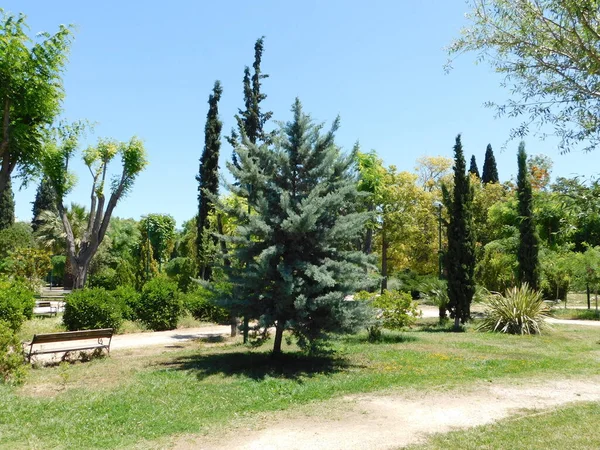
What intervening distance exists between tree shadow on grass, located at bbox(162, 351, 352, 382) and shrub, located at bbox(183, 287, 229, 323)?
797 cm

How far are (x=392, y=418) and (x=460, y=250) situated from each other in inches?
556

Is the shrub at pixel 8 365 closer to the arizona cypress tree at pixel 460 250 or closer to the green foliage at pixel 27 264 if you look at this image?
the green foliage at pixel 27 264

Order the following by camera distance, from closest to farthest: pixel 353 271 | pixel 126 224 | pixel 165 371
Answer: pixel 165 371 < pixel 353 271 < pixel 126 224

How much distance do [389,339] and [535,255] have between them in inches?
428

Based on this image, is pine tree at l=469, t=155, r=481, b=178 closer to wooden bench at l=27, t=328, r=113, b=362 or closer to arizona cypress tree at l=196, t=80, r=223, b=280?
arizona cypress tree at l=196, t=80, r=223, b=280

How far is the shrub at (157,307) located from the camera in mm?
18859

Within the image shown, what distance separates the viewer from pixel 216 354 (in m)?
13.1

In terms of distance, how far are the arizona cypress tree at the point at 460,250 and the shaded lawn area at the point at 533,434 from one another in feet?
41.6


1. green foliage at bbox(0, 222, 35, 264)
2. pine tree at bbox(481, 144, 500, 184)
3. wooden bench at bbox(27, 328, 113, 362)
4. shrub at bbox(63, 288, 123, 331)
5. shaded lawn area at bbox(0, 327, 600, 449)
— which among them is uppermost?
pine tree at bbox(481, 144, 500, 184)

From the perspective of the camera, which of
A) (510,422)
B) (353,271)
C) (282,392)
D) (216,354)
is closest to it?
(510,422)

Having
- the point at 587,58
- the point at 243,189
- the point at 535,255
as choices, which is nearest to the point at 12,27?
the point at 243,189

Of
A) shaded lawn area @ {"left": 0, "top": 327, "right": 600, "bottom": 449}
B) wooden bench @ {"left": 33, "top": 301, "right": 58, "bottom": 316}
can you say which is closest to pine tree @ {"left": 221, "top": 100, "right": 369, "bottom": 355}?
shaded lawn area @ {"left": 0, "top": 327, "right": 600, "bottom": 449}

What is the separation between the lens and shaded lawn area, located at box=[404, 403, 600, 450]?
5.98 m

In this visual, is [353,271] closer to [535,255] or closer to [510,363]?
[510,363]
